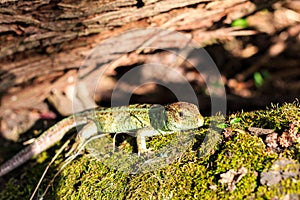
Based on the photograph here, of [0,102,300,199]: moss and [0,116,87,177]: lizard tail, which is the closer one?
[0,102,300,199]: moss

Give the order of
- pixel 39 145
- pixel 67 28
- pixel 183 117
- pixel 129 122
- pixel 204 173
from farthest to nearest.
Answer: pixel 67 28 < pixel 39 145 < pixel 129 122 < pixel 183 117 < pixel 204 173

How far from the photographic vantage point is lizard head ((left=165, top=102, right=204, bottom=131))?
2.90 metres

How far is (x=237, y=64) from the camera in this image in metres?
5.23

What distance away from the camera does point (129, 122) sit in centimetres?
335

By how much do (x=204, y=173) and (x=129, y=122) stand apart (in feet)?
3.43

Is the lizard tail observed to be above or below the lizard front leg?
below

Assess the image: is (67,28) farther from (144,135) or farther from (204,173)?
(204,173)

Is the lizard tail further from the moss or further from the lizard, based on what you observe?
the moss

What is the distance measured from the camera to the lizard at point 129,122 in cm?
296

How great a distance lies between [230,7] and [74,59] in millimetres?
1722

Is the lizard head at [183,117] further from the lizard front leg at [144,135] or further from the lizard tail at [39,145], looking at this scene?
the lizard tail at [39,145]

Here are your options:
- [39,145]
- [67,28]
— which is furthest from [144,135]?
[67,28]

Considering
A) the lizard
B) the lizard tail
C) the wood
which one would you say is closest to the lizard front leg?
the lizard

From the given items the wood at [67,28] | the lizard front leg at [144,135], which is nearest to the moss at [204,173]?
the lizard front leg at [144,135]
